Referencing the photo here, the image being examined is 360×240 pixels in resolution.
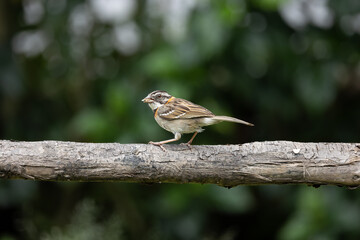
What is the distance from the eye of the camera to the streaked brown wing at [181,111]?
→ 183 inches

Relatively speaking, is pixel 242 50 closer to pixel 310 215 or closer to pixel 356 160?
pixel 310 215

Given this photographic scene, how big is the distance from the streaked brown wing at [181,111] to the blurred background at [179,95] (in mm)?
1279

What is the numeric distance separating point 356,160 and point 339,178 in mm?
188

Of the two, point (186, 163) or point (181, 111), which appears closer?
point (186, 163)

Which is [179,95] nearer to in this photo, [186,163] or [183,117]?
[183,117]

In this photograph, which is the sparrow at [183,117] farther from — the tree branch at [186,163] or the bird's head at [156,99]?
the tree branch at [186,163]

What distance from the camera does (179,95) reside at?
6.16m

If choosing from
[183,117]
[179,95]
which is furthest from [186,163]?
[179,95]

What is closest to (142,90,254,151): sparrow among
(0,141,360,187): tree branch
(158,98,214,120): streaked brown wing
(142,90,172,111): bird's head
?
(158,98,214,120): streaked brown wing

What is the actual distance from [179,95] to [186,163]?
2.42 m

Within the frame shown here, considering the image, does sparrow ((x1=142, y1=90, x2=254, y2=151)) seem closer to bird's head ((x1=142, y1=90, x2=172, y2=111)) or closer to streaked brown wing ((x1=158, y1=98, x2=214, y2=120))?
streaked brown wing ((x1=158, y1=98, x2=214, y2=120))

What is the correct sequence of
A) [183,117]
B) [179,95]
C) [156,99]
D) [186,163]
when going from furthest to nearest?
[179,95]
[156,99]
[183,117]
[186,163]

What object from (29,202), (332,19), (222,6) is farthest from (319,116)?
(29,202)

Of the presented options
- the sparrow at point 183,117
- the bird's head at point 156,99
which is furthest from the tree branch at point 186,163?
the bird's head at point 156,99
